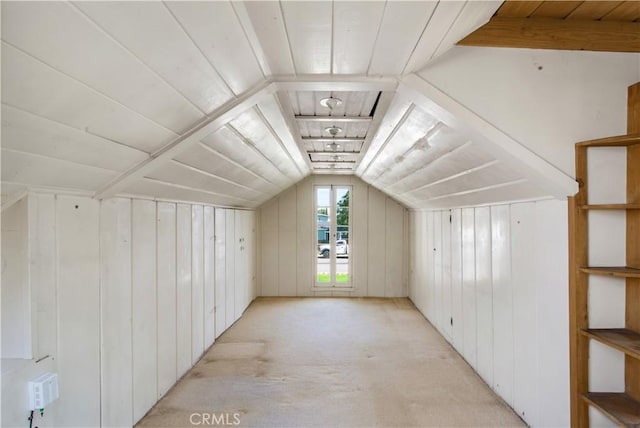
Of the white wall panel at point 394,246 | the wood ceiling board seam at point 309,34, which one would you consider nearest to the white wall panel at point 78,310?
the wood ceiling board seam at point 309,34

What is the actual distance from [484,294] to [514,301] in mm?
459

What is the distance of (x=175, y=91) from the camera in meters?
1.22

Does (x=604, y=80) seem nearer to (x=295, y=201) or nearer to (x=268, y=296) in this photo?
(x=295, y=201)

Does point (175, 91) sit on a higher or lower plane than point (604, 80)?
lower

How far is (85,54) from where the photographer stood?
0.85 metres

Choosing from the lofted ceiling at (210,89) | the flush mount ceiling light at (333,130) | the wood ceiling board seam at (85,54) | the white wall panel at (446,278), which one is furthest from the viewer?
the white wall panel at (446,278)

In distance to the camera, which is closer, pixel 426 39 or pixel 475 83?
pixel 426 39

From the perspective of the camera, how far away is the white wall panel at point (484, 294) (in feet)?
8.32

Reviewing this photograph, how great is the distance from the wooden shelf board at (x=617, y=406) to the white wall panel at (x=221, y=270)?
3.21 metres

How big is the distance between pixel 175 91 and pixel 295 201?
4.33 meters

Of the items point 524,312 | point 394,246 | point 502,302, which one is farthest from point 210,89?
point 394,246

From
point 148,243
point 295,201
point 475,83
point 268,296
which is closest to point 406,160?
point 475,83

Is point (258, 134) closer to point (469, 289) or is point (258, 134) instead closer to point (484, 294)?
point (484, 294)

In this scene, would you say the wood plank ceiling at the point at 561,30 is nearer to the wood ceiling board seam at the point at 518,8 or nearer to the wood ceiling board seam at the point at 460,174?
the wood ceiling board seam at the point at 518,8
